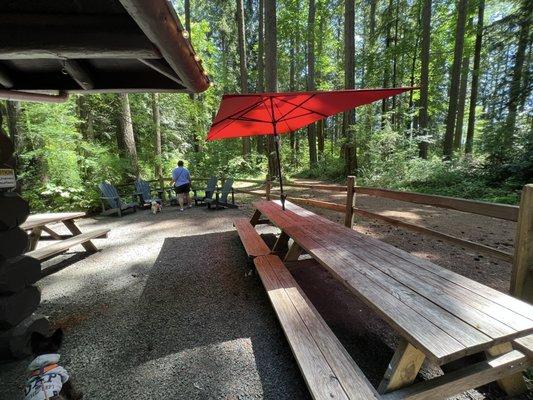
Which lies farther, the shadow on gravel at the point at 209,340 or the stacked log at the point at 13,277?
the stacked log at the point at 13,277

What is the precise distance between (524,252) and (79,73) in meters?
Answer: 4.35

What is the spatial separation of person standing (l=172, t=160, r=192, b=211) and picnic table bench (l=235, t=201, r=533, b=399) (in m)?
7.50

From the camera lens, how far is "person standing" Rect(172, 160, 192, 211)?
9234 millimetres

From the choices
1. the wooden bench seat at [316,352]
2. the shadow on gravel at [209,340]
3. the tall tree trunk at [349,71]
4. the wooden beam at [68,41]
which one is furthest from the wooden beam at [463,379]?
the tall tree trunk at [349,71]

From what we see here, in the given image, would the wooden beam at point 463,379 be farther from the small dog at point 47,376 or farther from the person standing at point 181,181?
the person standing at point 181,181

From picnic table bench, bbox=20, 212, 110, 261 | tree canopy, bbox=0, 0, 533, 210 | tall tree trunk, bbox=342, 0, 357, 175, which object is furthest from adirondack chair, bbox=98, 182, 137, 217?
tall tree trunk, bbox=342, 0, 357, 175

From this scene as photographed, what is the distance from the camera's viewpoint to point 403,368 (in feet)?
5.57

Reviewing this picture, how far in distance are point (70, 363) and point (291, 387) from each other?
217 cm

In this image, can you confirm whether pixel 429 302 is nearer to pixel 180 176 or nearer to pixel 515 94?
pixel 180 176

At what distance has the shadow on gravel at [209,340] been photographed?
7.62ft

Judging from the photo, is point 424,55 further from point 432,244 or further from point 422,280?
point 422,280

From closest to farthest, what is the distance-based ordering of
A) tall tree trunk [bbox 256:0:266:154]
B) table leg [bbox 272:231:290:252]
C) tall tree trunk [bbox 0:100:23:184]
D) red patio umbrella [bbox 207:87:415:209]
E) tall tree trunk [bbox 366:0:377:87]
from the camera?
red patio umbrella [bbox 207:87:415:209], table leg [bbox 272:231:290:252], tall tree trunk [bbox 0:100:23:184], tall tree trunk [bbox 256:0:266:154], tall tree trunk [bbox 366:0:377:87]

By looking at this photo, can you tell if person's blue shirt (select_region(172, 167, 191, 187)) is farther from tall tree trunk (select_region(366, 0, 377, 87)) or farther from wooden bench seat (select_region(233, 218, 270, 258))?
tall tree trunk (select_region(366, 0, 377, 87))

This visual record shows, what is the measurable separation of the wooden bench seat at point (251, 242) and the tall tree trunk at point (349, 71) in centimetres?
902
